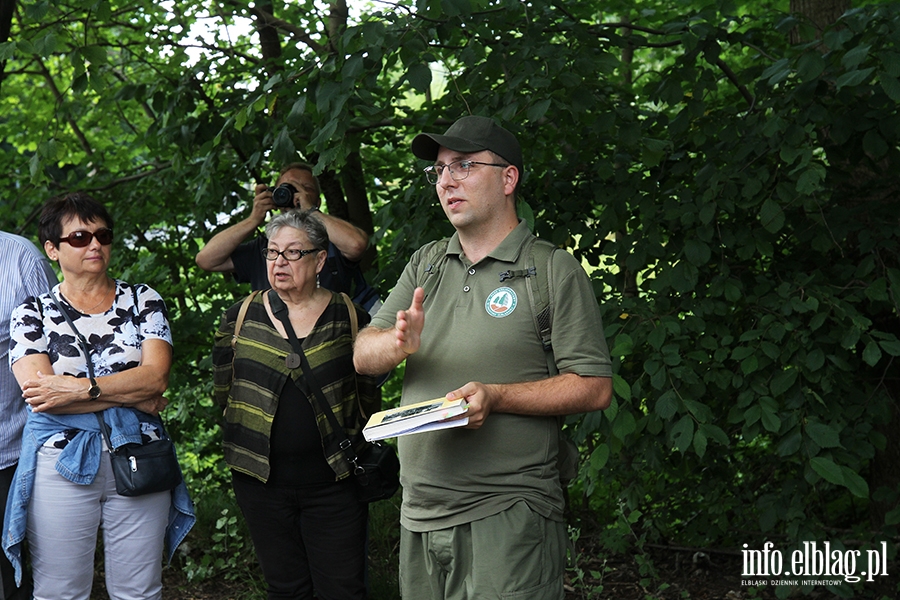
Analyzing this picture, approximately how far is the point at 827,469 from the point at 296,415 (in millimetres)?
1992

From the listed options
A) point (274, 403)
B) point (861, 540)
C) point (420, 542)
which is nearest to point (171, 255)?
point (274, 403)

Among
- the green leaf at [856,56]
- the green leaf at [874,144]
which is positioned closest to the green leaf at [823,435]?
the green leaf at [874,144]

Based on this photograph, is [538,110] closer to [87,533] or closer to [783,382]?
[783,382]

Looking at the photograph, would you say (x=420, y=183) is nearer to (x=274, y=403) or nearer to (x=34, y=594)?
(x=274, y=403)

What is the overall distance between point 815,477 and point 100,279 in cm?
279

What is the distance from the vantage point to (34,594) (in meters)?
3.08

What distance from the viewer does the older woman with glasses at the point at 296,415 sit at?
3088 millimetres

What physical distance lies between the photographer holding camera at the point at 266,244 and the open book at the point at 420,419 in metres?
1.48

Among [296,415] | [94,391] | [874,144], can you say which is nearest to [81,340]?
[94,391]

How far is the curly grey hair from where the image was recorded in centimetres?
315

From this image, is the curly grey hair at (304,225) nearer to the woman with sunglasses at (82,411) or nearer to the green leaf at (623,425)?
the woman with sunglasses at (82,411)

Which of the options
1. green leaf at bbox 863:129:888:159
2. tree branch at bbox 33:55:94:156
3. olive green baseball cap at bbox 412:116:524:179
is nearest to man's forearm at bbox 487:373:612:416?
olive green baseball cap at bbox 412:116:524:179

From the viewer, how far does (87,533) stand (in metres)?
3.03

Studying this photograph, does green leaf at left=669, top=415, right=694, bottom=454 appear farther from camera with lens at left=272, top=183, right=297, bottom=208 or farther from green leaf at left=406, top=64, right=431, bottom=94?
camera with lens at left=272, top=183, right=297, bottom=208
